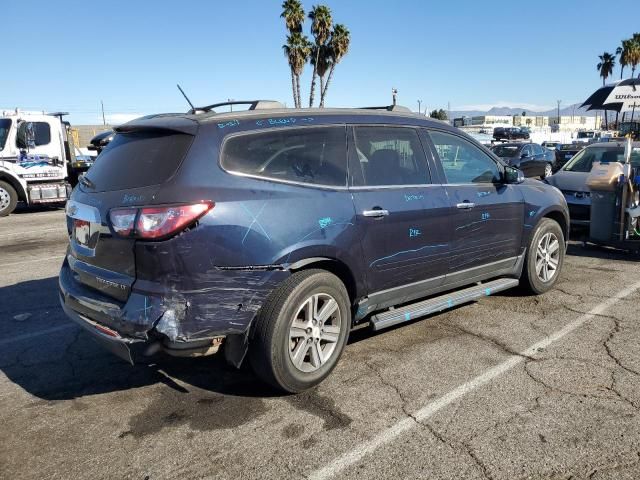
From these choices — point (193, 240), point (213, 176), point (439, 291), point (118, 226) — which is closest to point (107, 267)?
point (118, 226)

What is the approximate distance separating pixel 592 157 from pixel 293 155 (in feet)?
27.8

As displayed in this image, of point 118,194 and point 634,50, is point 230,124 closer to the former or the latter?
point 118,194

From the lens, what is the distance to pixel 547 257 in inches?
224

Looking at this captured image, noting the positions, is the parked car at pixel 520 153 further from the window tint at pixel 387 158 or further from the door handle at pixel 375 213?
the door handle at pixel 375 213

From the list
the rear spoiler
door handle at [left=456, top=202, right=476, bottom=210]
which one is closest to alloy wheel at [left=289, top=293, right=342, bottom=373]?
the rear spoiler

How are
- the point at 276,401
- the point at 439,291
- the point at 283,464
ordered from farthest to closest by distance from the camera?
the point at 439,291
the point at 276,401
the point at 283,464

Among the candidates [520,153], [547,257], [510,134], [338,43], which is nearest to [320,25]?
[338,43]

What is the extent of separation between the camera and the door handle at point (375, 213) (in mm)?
3826

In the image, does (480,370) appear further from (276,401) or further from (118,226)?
(118,226)

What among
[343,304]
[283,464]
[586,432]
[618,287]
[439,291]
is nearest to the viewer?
[283,464]

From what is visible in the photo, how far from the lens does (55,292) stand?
616cm

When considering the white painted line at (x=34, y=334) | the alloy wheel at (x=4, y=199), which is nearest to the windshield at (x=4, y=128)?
the alloy wheel at (x=4, y=199)

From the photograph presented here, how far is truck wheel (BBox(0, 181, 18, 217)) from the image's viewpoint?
1331 centimetres

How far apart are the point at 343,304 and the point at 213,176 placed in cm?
126
